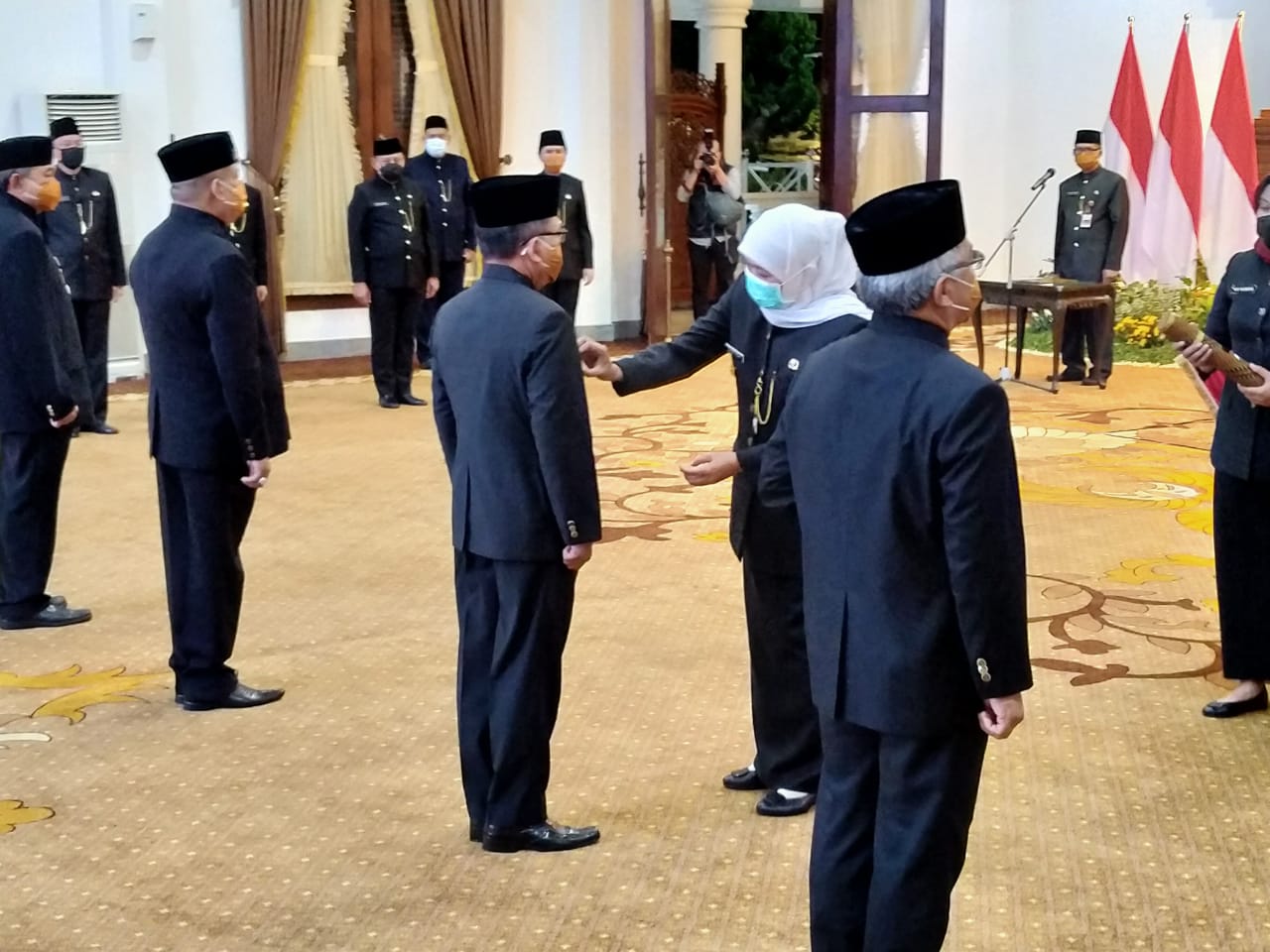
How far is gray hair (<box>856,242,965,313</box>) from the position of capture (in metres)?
2.37

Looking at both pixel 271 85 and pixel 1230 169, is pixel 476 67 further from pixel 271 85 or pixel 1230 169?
pixel 1230 169

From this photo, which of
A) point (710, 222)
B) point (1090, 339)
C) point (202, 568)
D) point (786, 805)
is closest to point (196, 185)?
point (202, 568)

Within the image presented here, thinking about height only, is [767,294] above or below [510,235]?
below

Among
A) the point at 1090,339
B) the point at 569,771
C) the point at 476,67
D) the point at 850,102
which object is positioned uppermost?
the point at 476,67

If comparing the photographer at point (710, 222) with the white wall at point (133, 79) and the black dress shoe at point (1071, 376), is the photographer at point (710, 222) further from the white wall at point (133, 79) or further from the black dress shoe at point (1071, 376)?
the white wall at point (133, 79)

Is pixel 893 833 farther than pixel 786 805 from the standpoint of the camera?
No

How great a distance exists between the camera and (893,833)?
2.45 meters

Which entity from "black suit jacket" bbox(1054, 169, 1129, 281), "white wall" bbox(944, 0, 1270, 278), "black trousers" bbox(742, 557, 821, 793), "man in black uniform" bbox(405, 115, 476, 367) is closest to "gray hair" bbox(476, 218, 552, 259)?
"black trousers" bbox(742, 557, 821, 793)

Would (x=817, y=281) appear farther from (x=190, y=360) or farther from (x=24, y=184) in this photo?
(x=24, y=184)

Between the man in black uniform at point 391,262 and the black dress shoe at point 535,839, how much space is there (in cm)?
607

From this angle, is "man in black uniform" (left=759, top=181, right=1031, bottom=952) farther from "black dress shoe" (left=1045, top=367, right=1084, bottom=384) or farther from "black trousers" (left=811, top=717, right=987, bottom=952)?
"black dress shoe" (left=1045, top=367, right=1084, bottom=384)

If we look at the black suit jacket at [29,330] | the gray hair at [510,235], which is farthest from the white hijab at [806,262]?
the black suit jacket at [29,330]

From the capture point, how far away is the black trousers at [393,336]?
9.37 meters

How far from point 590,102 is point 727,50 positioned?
3.48 meters
